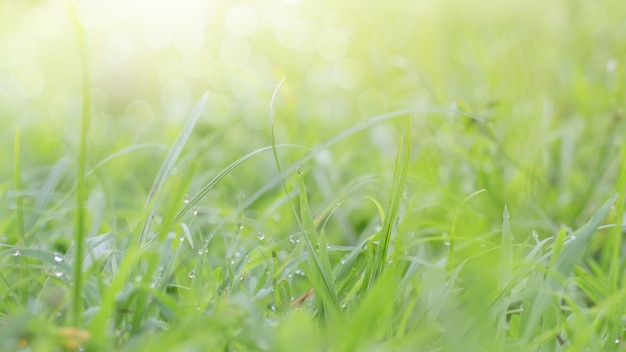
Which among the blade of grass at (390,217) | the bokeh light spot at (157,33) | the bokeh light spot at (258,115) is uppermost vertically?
the blade of grass at (390,217)

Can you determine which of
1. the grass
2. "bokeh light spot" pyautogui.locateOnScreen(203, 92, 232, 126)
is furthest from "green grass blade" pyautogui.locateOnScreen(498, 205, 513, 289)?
"bokeh light spot" pyautogui.locateOnScreen(203, 92, 232, 126)

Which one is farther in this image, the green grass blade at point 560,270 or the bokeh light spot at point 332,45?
the bokeh light spot at point 332,45

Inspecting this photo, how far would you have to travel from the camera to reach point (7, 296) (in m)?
0.86

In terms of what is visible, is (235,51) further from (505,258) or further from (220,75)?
Result: (505,258)

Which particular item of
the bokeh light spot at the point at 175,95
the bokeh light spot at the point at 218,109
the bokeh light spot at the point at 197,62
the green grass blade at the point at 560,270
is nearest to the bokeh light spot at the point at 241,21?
the bokeh light spot at the point at 197,62

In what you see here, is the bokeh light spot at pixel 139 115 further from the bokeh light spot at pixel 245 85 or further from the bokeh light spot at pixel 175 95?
the bokeh light spot at pixel 245 85

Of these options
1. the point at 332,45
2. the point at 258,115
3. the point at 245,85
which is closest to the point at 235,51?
the point at 332,45

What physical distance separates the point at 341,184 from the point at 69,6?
110cm

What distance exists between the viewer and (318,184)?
5.37 ft

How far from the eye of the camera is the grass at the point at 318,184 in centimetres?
80

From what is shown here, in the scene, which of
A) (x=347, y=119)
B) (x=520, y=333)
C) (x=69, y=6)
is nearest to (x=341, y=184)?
(x=347, y=119)

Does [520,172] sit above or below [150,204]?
below

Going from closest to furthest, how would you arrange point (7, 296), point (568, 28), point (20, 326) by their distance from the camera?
point (20, 326) → point (7, 296) → point (568, 28)

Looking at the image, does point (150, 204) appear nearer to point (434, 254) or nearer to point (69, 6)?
point (69, 6)
